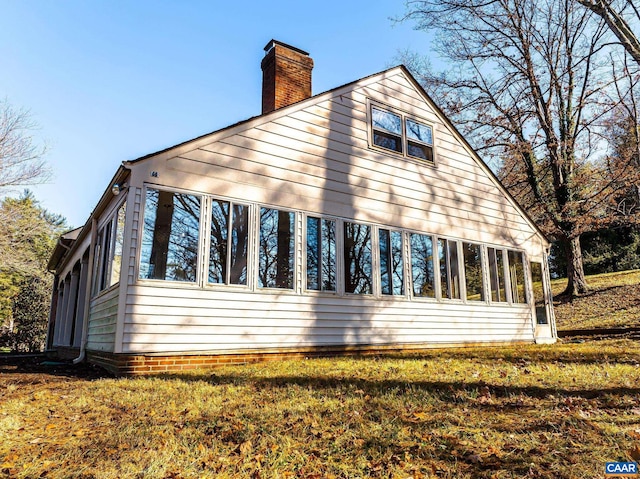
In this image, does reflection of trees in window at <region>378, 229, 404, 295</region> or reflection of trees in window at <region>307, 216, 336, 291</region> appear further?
reflection of trees in window at <region>378, 229, 404, 295</region>

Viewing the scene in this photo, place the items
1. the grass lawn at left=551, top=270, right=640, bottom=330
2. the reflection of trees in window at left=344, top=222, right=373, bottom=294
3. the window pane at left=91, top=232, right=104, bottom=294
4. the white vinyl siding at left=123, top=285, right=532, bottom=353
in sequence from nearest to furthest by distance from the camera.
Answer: the white vinyl siding at left=123, top=285, right=532, bottom=353, the window pane at left=91, top=232, right=104, bottom=294, the reflection of trees in window at left=344, top=222, right=373, bottom=294, the grass lawn at left=551, top=270, right=640, bottom=330

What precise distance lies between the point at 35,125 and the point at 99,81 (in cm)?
1123

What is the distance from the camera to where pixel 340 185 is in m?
9.53

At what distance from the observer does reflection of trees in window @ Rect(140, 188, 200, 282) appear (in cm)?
706

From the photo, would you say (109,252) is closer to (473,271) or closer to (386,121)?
(386,121)

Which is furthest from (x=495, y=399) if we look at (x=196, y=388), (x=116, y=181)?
(x=116, y=181)

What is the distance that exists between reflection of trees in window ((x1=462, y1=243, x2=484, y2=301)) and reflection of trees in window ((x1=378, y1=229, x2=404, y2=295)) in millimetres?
2343

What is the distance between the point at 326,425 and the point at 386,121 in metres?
8.66

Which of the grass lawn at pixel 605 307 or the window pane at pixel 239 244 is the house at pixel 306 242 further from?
the grass lawn at pixel 605 307

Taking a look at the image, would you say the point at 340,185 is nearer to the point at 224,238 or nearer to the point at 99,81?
the point at 224,238

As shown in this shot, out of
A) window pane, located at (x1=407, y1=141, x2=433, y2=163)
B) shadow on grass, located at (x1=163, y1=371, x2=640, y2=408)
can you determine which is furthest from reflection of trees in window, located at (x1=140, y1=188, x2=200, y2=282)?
window pane, located at (x1=407, y1=141, x2=433, y2=163)

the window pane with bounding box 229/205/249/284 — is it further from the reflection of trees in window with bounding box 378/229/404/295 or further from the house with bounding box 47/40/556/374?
the reflection of trees in window with bounding box 378/229/404/295

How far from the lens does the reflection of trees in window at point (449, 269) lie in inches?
427

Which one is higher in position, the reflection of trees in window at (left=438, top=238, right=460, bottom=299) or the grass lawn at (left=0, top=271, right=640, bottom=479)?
the reflection of trees in window at (left=438, top=238, right=460, bottom=299)
